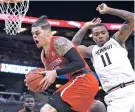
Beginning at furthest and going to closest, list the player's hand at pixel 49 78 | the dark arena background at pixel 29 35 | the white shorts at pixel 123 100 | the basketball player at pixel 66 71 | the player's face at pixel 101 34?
1. the dark arena background at pixel 29 35
2. the player's face at pixel 101 34
3. the white shorts at pixel 123 100
4. the basketball player at pixel 66 71
5. the player's hand at pixel 49 78

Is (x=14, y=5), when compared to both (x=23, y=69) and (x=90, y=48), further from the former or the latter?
(x=23, y=69)

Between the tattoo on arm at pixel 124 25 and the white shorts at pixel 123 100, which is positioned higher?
the tattoo on arm at pixel 124 25

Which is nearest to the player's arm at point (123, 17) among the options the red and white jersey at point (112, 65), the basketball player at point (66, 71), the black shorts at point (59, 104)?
the red and white jersey at point (112, 65)

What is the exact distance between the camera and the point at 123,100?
3.79 m

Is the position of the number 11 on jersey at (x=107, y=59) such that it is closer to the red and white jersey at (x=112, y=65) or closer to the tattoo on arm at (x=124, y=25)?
the red and white jersey at (x=112, y=65)

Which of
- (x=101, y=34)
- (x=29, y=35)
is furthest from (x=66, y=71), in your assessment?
(x=29, y=35)

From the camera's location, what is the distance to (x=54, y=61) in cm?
349

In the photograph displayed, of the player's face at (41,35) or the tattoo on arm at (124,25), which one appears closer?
the player's face at (41,35)

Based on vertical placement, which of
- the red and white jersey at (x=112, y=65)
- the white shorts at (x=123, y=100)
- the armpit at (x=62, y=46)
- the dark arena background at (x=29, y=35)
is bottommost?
the dark arena background at (x=29, y=35)

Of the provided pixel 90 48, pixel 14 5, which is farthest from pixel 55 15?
pixel 90 48

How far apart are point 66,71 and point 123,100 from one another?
957 mm

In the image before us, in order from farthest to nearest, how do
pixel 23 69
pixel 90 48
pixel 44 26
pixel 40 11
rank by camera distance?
pixel 40 11 < pixel 23 69 < pixel 90 48 < pixel 44 26

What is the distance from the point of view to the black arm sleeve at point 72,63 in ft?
10.6

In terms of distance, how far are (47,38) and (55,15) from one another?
12.8 m
